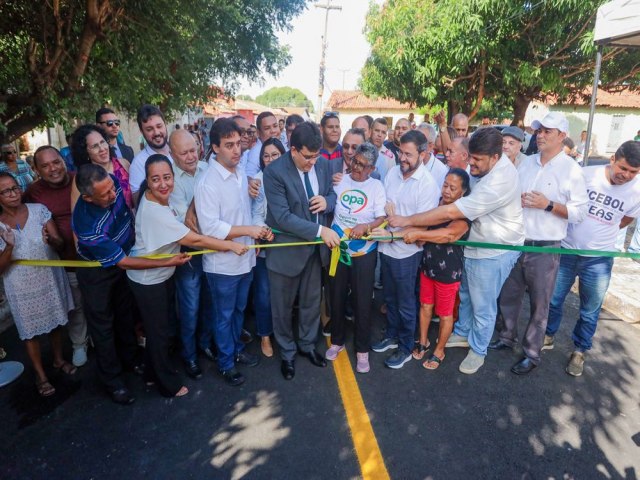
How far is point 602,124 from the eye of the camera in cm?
2830

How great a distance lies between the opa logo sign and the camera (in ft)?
11.2

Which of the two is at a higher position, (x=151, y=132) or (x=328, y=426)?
(x=151, y=132)

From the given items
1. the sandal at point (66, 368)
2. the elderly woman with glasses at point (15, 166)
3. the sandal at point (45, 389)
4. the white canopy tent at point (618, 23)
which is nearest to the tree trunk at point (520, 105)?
the white canopy tent at point (618, 23)

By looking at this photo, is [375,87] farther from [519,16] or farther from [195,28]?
[195,28]

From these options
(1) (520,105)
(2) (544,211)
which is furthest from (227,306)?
(1) (520,105)

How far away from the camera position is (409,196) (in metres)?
3.43

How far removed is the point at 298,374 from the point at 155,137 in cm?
263

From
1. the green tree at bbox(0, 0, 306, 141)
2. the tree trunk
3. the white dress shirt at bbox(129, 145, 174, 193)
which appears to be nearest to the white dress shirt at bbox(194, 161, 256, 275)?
the white dress shirt at bbox(129, 145, 174, 193)

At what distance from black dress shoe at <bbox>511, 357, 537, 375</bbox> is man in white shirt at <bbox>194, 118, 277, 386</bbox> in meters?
2.44

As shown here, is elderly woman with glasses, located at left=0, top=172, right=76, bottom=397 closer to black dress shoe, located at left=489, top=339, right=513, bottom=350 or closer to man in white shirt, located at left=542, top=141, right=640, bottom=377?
black dress shoe, located at left=489, top=339, right=513, bottom=350

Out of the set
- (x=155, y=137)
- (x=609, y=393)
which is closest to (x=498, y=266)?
(x=609, y=393)

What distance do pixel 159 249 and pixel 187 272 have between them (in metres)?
0.45

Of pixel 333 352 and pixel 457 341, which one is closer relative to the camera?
pixel 333 352

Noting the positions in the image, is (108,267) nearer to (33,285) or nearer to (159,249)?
(159,249)
